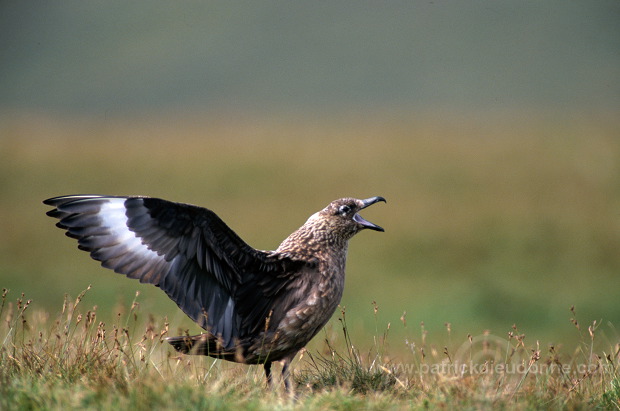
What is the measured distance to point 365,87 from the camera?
71.2m

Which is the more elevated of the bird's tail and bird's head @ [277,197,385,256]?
bird's head @ [277,197,385,256]

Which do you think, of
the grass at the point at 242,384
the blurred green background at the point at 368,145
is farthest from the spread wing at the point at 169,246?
the blurred green background at the point at 368,145

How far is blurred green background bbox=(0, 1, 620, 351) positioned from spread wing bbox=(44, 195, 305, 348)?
5.01 ft

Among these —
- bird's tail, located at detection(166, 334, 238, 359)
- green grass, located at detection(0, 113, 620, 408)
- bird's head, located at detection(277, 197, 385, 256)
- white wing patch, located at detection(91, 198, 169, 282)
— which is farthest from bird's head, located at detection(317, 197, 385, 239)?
white wing patch, located at detection(91, 198, 169, 282)

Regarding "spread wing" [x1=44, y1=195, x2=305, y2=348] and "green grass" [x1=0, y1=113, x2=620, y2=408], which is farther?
"green grass" [x1=0, y1=113, x2=620, y2=408]

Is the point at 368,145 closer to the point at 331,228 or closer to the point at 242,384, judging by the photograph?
the point at 331,228

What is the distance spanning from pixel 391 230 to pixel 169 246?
1614 centimetres

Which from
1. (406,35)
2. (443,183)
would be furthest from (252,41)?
(443,183)

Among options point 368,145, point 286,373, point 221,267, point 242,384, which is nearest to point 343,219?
point 221,267

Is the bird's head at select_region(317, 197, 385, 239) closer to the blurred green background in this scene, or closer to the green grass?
the green grass

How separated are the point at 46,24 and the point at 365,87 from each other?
36.4 m

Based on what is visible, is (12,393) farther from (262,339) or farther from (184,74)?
(184,74)

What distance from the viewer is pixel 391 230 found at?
21.2 meters

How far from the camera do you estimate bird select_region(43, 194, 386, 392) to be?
5.20 metres
